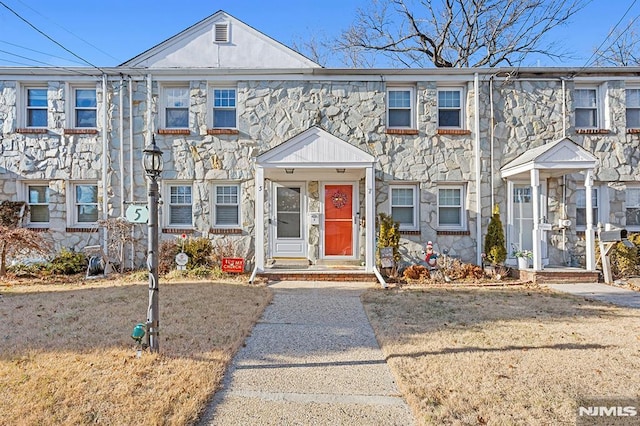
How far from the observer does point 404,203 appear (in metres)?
10.5

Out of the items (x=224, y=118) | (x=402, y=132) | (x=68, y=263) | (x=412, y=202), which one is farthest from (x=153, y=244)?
(x=402, y=132)

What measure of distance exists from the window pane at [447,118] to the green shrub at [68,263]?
10.6 meters

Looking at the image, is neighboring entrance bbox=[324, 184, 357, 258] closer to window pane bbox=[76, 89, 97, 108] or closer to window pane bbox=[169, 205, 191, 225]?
window pane bbox=[169, 205, 191, 225]

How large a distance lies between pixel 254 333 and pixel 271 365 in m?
1.13

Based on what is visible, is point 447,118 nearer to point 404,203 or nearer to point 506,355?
point 404,203

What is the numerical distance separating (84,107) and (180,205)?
155 inches

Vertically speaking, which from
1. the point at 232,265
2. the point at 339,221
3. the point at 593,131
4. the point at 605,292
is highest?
the point at 593,131

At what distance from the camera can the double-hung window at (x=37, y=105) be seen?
10555 mm

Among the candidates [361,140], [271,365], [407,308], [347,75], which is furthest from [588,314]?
[347,75]

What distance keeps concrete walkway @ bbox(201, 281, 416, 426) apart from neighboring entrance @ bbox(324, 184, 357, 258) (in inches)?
180

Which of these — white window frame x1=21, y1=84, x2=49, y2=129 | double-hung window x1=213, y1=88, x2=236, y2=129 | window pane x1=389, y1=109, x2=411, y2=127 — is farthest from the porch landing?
white window frame x1=21, y1=84, x2=49, y2=129

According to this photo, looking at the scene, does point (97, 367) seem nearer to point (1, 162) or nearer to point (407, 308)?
point (407, 308)

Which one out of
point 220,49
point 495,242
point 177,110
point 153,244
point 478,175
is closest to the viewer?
point 153,244

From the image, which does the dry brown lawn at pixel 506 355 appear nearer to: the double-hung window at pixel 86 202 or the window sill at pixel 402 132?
the window sill at pixel 402 132
